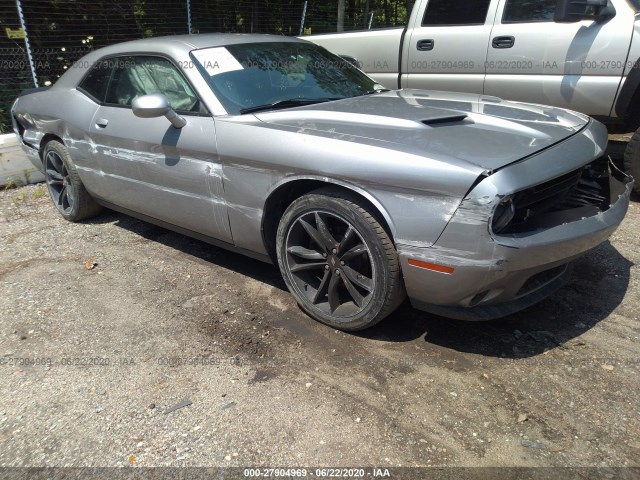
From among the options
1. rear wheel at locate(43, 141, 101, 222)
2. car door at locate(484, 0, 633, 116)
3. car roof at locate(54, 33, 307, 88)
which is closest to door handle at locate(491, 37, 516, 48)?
car door at locate(484, 0, 633, 116)

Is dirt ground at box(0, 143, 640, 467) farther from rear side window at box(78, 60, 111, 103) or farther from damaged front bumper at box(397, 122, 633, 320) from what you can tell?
rear side window at box(78, 60, 111, 103)

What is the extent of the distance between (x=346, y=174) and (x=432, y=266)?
0.62 metres

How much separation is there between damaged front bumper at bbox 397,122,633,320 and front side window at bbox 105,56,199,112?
1849mm

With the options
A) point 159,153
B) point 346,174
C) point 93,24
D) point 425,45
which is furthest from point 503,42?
point 93,24

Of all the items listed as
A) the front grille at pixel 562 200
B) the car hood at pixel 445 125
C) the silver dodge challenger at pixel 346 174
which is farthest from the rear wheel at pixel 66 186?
the front grille at pixel 562 200

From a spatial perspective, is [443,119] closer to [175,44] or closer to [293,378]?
[293,378]

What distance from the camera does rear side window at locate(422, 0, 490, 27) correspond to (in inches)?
208

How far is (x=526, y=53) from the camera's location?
4.94m

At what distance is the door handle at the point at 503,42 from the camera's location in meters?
5.02

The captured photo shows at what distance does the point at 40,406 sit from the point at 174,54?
2314 mm

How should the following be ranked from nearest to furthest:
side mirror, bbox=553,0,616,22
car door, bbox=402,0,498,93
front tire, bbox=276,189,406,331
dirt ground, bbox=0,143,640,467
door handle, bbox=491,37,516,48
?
1. dirt ground, bbox=0,143,640,467
2. front tire, bbox=276,189,406,331
3. side mirror, bbox=553,0,616,22
4. door handle, bbox=491,37,516,48
5. car door, bbox=402,0,498,93

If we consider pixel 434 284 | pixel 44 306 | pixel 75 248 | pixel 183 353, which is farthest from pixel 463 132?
pixel 75 248

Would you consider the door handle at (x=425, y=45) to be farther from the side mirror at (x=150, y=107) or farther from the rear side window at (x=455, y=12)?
the side mirror at (x=150, y=107)

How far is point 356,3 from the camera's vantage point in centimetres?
1326
